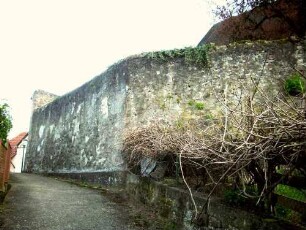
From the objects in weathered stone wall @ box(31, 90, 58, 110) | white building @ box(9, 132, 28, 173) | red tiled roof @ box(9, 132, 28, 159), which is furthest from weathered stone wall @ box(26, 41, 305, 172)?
white building @ box(9, 132, 28, 173)

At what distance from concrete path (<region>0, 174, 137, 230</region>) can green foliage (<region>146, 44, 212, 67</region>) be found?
5.02 m

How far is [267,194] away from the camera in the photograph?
13.1ft

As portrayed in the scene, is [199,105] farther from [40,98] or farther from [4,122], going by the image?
[40,98]

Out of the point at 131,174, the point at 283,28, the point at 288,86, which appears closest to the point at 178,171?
the point at 131,174

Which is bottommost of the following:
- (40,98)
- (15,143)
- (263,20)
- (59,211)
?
(59,211)

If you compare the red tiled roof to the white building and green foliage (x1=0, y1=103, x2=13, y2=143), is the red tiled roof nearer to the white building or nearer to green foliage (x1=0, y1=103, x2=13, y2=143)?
the white building

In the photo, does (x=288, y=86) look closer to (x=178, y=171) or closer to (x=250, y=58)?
(x=250, y=58)

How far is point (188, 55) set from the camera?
11.5 m

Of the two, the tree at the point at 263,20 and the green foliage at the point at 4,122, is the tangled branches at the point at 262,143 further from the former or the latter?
the tree at the point at 263,20

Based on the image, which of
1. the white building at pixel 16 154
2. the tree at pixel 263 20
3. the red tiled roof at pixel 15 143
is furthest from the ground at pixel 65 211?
the white building at pixel 16 154

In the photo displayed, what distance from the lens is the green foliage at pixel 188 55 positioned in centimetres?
1141

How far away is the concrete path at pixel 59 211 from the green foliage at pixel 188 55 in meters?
5.02

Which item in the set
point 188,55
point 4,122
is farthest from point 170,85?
point 4,122

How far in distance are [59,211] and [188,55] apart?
269 inches
